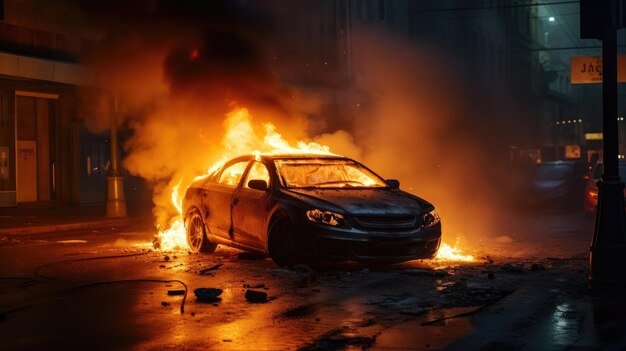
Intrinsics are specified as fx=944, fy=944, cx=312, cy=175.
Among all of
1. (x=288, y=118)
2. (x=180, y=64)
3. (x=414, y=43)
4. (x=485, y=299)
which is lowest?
(x=485, y=299)

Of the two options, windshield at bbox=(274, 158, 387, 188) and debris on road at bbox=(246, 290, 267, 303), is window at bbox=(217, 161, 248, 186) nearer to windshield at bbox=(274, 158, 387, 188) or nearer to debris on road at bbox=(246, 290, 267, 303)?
windshield at bbox=(274, 158, 387, 188)

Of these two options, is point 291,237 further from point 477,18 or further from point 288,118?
point 477,18

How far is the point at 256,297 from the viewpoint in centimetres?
861

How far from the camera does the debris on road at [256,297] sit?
860 cm

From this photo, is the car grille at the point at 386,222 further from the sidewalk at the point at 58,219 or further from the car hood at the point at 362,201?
the sidewalk at the point at 58,219

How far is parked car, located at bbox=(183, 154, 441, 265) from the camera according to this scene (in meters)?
10.4

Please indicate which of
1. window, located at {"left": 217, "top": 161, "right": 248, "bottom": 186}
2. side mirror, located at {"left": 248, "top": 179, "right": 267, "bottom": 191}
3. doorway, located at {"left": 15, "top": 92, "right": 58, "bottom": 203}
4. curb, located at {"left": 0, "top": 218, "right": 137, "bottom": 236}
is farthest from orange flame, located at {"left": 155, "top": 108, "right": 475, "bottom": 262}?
doorway, located at {"left": 15, "top": 92, "right": 58, "bottom": 203}

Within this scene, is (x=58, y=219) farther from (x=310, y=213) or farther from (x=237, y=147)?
(x=310, y=213)

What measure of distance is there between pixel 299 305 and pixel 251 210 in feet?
10.5

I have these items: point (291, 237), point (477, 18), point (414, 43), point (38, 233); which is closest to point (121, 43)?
point (38, 233)

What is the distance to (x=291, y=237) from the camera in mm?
10703

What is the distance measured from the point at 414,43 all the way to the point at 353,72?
11624 millimetres

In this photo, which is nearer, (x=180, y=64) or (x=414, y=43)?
(x=180, y=64)

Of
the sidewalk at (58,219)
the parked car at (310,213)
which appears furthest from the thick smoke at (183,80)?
the parked car at (310,213)
